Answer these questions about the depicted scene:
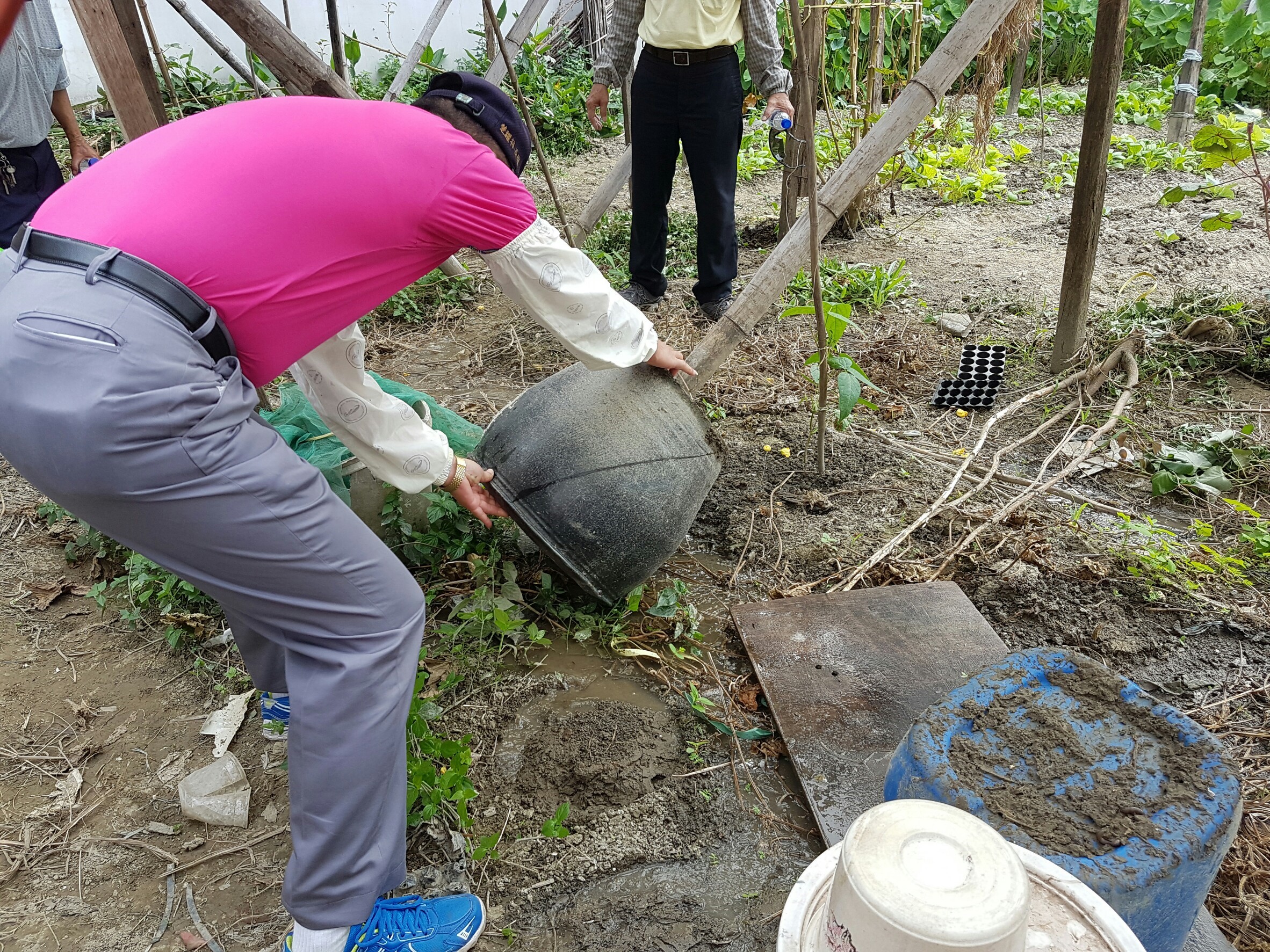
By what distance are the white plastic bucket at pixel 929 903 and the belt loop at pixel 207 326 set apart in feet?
4.15

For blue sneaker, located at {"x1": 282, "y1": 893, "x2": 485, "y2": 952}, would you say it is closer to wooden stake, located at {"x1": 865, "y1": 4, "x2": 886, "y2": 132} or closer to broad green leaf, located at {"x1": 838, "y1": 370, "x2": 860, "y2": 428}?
broad green leaf, located at {"x1": 838, "y1": 370, "x2": 860, "y2": 428}

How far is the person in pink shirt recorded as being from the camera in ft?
4.40

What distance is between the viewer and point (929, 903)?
0.96m

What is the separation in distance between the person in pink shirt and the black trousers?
267cm

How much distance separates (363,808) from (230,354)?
34.1 inches

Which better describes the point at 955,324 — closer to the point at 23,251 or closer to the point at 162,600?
the point at 162,600

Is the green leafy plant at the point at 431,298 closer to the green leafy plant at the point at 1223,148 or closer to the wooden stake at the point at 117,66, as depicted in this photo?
the wooden stake at the point at 117,66

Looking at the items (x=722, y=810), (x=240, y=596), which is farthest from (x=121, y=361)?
(x=722, y=810)

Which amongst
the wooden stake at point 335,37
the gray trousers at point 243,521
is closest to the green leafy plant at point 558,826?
the gray trousers at point 243,521

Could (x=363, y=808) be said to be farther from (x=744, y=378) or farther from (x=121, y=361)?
(x=744, y=378)

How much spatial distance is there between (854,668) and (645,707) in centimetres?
60

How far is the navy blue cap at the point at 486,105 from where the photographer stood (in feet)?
5.82

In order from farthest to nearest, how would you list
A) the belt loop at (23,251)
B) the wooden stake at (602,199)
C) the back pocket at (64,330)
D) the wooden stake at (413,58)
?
the wooden stake at (413,58)
the wooden stake at (602,199)
the belt loop at (23,251)
the back pocket at (64,330)

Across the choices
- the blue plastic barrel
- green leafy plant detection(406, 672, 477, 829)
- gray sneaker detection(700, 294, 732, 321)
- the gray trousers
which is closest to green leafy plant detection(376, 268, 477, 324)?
gray sneaker detection(700, 294, 732, 321)
